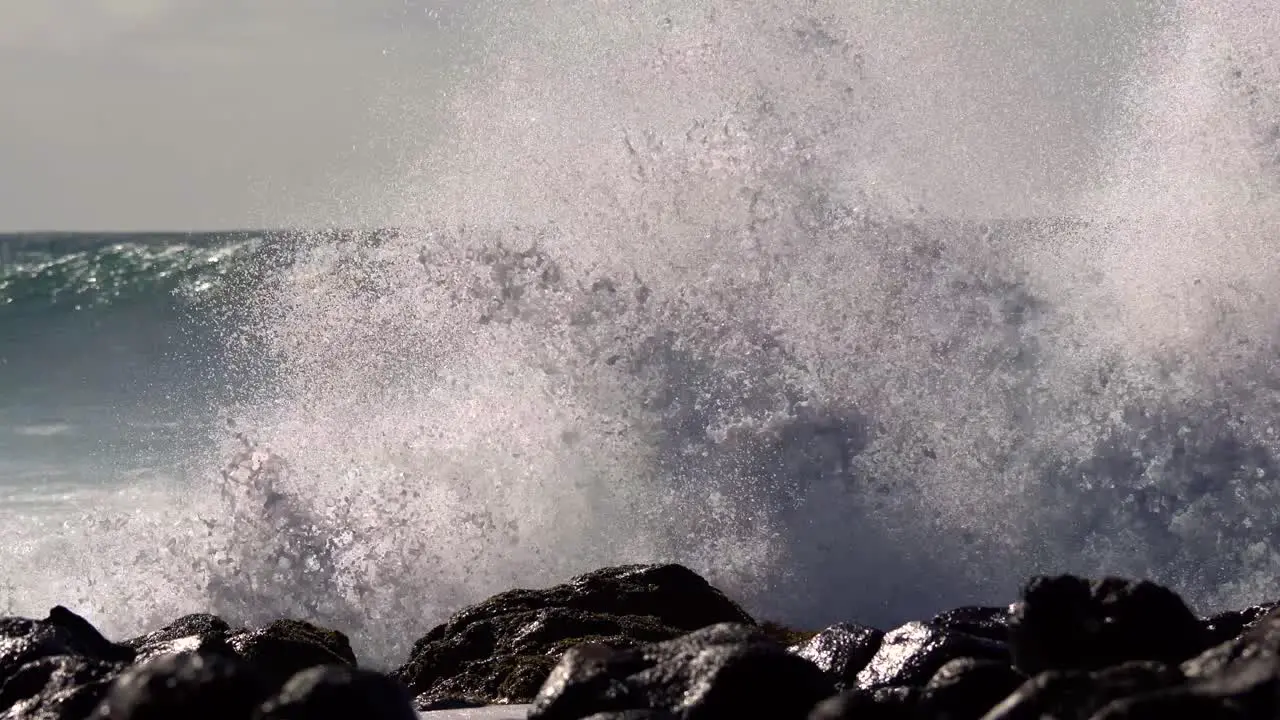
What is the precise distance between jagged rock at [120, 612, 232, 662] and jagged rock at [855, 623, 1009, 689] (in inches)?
73.2

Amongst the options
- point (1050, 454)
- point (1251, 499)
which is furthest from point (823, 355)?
point (1251, 499)

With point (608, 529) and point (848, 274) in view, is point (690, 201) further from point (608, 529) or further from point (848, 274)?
point (608, 529)

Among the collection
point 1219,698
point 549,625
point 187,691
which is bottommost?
point 1219,698

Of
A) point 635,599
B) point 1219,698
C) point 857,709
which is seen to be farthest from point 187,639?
point 1219,698

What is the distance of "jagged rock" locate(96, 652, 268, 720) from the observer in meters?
3.38

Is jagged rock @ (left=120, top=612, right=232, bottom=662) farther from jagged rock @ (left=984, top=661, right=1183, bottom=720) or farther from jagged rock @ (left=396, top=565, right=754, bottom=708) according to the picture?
jagged rock @ (left=984, top=661, right=1183, bottom=720)

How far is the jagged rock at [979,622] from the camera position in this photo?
4.90 metres

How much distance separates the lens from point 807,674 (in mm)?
3803

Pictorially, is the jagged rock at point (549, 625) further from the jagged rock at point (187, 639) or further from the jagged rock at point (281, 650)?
the jagged rock at point (187, 639)

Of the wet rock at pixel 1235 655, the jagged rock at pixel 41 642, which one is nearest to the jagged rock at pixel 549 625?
the jagged rock at pixel 41 642

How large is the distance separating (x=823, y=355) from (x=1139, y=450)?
6.10 feet

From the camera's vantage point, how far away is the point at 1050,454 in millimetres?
9617

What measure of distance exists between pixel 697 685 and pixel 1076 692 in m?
0.88

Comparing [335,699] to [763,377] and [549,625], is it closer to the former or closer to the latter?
[549,625]
